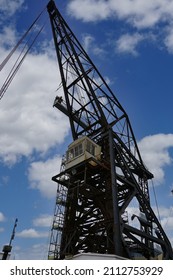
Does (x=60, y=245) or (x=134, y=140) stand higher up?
(x=134, y=140)

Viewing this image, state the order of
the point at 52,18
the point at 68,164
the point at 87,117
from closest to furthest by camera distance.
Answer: the point at 68,164, the point at 87,117, the point at 52,18

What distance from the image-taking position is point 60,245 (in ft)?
64.0

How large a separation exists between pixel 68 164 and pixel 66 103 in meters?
7.03

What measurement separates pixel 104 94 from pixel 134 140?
5305mm

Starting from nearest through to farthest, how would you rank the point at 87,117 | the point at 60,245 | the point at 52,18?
1. the point at 60,245
2. the point at 87,117
3. the point at 52,18
